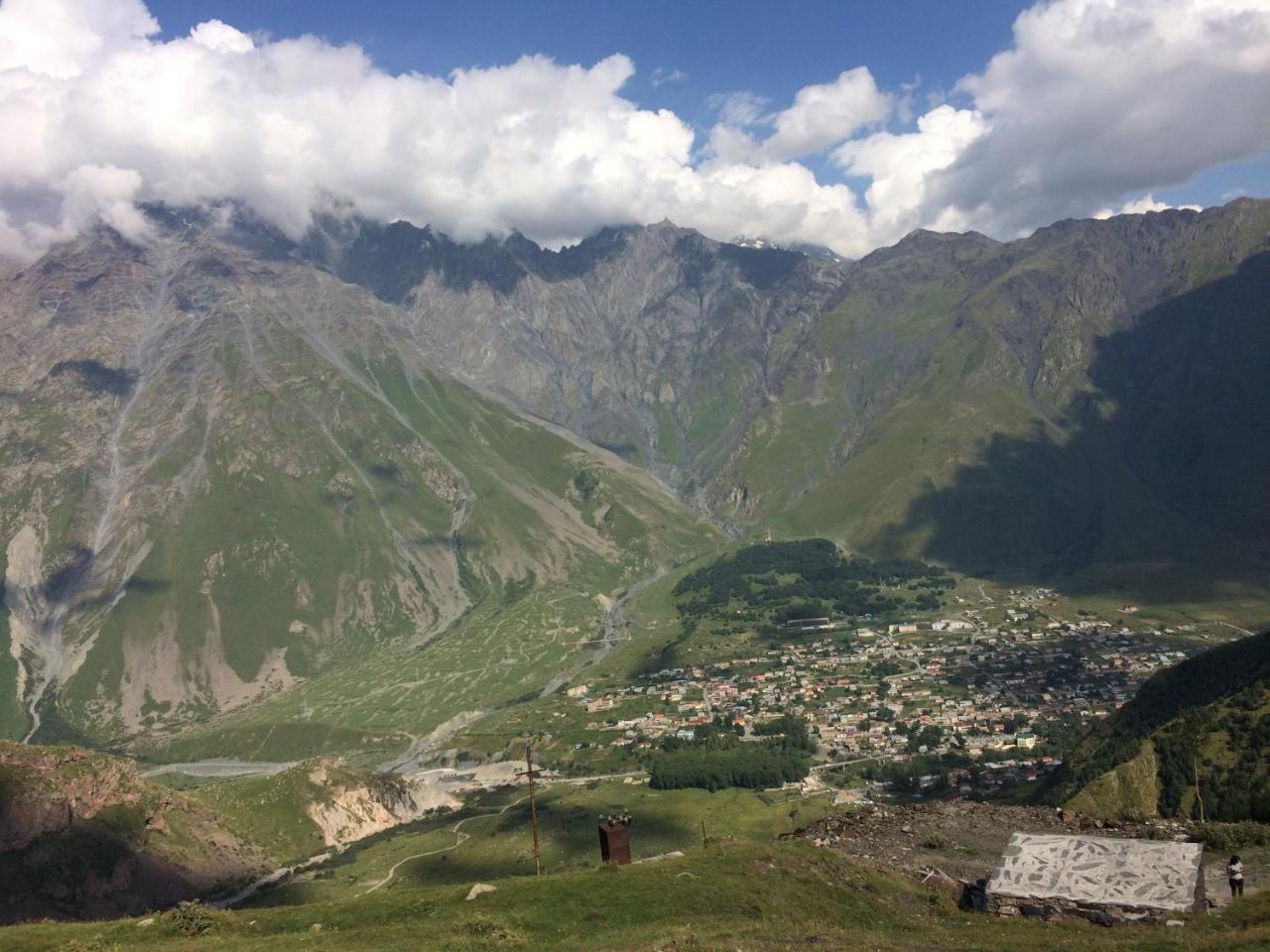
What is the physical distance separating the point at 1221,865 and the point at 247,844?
128365 mm

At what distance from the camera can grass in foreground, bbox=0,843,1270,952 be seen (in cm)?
3669

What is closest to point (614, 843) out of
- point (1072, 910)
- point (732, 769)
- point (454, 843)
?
point (1072, 910)

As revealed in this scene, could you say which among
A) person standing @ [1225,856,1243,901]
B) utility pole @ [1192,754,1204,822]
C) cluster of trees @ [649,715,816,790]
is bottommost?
cluster of trees @ [649,715,816,790]

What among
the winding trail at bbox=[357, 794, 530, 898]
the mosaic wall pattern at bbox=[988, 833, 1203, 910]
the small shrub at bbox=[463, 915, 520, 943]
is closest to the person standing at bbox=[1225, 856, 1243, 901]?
the mosaic wall pattern at bbox=[988, 833, 1203, 910]

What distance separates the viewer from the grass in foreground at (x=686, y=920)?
36.7 meters

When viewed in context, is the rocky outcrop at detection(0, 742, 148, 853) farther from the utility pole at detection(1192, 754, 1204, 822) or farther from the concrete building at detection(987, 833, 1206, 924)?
the utility pole at detection(1192, 754, 1204, 822)

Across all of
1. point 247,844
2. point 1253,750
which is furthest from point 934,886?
point 247,844

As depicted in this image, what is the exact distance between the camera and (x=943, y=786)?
139 meters

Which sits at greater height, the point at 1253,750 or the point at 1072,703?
the point at 1253,750

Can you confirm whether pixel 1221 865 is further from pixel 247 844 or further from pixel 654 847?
pixel 247 844

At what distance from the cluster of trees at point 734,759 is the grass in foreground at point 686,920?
4115 inches

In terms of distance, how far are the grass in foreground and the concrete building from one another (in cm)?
117

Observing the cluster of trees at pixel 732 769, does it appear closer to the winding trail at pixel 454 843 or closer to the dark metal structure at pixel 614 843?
the winding trail at pixel 454 843

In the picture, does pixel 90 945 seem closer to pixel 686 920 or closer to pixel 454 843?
pixel 686 920
